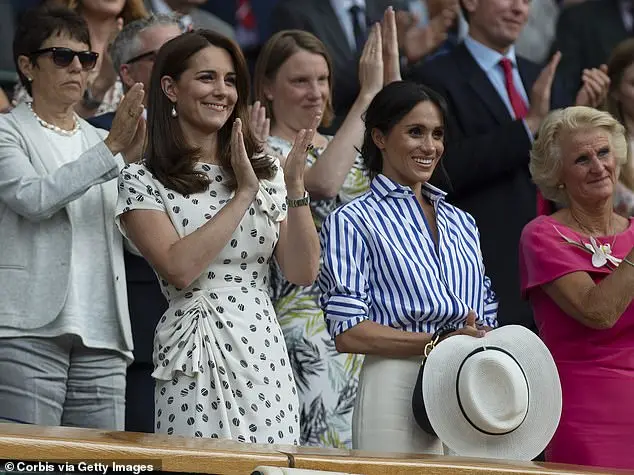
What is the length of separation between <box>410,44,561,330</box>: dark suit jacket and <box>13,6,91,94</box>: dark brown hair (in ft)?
5.14

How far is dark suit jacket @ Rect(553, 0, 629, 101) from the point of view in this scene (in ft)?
24.7

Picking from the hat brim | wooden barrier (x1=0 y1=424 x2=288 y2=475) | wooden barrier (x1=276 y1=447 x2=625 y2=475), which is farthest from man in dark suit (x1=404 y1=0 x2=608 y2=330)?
wooden barrier (x1=0 y1=424 x2=288 y2=475)

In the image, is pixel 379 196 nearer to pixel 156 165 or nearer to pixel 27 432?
pixel 156 165

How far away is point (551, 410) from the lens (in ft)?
13.5

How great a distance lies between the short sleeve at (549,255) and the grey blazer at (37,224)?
1.38 m

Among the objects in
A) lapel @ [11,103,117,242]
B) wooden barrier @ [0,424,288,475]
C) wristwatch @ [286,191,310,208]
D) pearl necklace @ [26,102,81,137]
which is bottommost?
wooden barrier @ [0,424,288,475]

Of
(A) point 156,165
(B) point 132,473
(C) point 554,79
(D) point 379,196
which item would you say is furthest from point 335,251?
(C) point 554,79

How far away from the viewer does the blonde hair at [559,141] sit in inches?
200

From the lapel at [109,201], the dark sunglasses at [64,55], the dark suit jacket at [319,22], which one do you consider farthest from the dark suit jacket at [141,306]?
the dark suit jacket at [319,22]

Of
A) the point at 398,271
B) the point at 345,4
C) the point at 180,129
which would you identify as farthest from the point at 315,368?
the point at 345,4

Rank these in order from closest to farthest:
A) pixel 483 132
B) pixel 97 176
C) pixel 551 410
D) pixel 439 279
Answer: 1. pixel 551 410
2. pixel 439 279
3. pixel 97 176
4. pixel 483 132

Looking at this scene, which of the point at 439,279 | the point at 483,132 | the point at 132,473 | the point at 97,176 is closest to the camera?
the point at 132,473

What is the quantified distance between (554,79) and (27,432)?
4.10 meters

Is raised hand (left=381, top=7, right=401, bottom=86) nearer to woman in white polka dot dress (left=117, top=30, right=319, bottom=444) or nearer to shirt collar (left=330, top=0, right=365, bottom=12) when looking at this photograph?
shirt collar (left=330, top=0, right=365, bottom=12)
